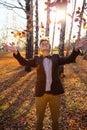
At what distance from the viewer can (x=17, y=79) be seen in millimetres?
16312

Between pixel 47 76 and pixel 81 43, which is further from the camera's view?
pixel 47 76

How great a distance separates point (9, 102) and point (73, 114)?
10.4ft

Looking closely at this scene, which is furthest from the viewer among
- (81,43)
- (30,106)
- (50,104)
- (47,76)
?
(30,106)

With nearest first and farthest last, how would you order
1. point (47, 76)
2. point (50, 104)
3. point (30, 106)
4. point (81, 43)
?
point (81, 43) < point (47, 76) < point (50, 104) < point (30, 106)

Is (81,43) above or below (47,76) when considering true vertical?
above

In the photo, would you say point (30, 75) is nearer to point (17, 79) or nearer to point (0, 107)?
point (17, 79)

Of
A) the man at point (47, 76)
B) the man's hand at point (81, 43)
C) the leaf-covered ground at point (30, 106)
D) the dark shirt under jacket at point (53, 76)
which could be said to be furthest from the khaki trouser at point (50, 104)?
the leaf-covered ground at point (30, 106)

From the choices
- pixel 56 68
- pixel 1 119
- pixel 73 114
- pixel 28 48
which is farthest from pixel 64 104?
pixel 28 48

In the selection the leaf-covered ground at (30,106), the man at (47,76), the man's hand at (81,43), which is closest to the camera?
the man's hand at (81,43)

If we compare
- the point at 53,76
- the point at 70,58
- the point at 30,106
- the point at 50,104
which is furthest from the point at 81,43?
the point at 30,106

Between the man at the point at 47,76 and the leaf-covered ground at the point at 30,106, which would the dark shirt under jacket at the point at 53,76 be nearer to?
the man at the point at 47,76

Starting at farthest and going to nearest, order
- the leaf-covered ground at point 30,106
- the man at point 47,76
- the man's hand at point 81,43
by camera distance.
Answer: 1. the leaf-covered ground at point 30,106
2. the man at point 47,76
3. the man's hand at point 81,43

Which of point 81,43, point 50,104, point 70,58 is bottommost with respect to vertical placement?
point 50,104

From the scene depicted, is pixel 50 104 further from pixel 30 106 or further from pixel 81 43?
pixel 30 106
